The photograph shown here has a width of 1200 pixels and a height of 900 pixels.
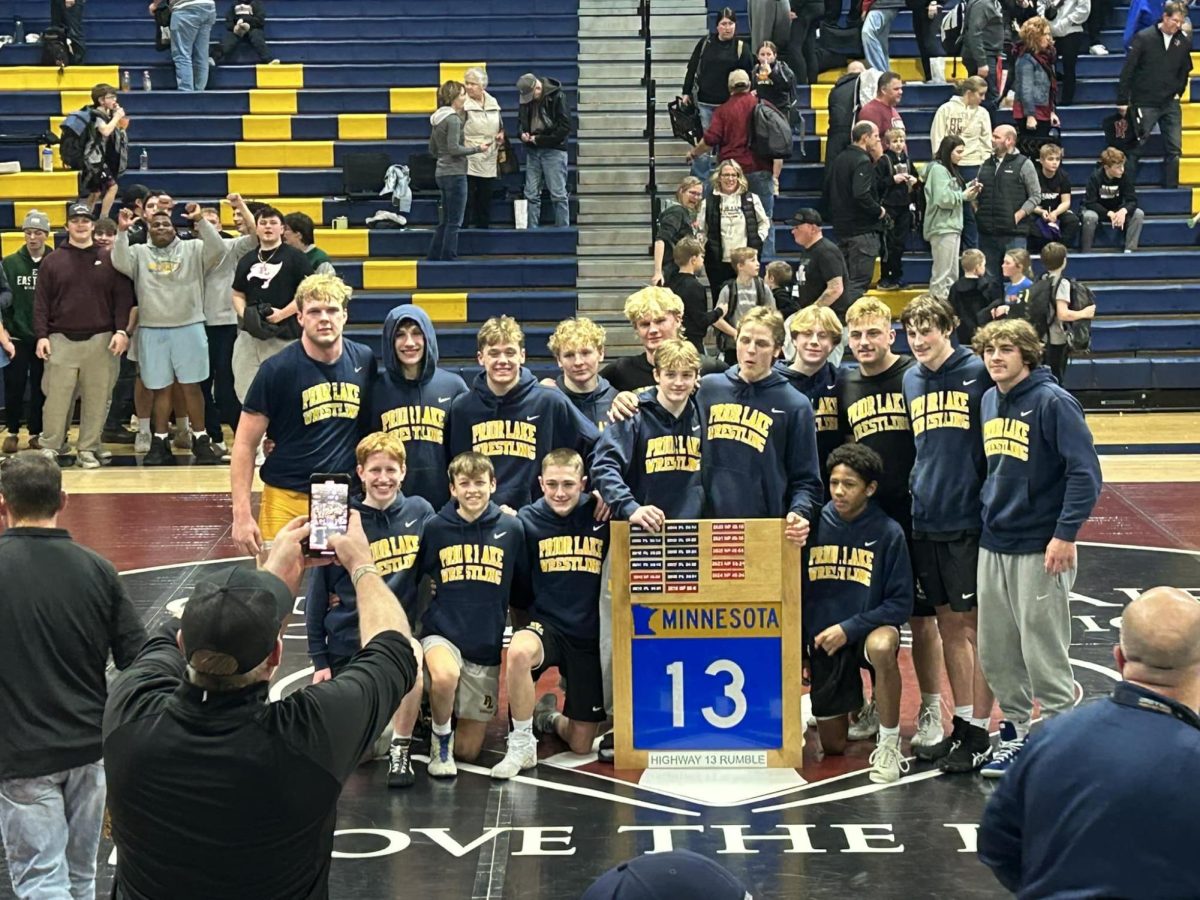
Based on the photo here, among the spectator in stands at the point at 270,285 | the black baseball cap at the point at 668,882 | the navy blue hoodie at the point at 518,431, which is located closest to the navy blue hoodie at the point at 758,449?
the navy blue hoodie at the point at 518,431

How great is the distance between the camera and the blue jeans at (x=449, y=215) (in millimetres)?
16656

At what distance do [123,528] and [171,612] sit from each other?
8.14 ft

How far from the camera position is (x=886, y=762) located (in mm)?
7324

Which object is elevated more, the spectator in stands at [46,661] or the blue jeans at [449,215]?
the blue jeans at [449,215]

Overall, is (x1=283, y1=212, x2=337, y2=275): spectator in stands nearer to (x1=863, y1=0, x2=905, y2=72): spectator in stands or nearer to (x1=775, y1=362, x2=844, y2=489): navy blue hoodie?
(x1=775, y1=362, x2=844, y2=489): navy blue hoodie

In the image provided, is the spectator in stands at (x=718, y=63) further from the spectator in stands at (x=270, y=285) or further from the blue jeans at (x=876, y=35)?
the spectator in stands at (x=270, y=285)

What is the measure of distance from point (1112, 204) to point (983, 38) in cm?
217

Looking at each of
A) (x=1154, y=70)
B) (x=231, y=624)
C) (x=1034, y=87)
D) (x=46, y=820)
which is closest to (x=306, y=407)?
(x=46, y=820)

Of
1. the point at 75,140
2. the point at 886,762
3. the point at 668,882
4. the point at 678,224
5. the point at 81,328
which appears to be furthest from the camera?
the point at 75,140

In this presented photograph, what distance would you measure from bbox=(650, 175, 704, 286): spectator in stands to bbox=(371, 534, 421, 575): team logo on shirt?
7.41m

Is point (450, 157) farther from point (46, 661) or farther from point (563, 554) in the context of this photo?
point (46, 661)

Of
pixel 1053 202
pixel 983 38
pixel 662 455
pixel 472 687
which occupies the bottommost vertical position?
pixel 472 687

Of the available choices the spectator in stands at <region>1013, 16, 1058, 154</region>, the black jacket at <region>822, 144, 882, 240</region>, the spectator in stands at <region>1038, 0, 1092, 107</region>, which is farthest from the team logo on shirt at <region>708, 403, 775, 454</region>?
the spectator in stands at <region>1038, 0, 1092, 107</region>

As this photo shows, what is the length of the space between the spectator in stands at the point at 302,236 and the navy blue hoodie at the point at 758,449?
19.5ft
